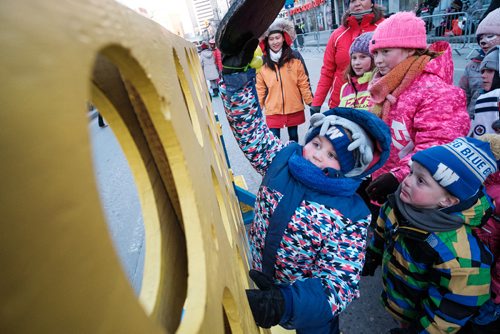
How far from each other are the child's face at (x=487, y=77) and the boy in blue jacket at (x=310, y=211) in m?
1.68

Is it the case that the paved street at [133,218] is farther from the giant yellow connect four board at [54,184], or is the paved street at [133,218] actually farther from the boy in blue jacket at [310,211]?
the boy in blue jacket at [310,211]

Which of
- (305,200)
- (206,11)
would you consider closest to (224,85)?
(305,200)

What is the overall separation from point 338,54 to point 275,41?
2.16ft

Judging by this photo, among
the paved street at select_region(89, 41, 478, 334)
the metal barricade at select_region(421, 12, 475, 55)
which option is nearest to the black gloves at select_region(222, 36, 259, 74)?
the paved street at select_region(89, 41, 478, 334)

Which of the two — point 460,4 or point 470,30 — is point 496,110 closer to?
point 470,30

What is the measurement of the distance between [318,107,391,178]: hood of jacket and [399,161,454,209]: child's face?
27cm

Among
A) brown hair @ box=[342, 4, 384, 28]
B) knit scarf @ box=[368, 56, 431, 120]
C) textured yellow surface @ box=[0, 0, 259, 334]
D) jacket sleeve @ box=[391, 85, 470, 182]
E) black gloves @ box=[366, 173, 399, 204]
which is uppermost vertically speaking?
textured yellow surface @ box=[0, 0, 259, 334]

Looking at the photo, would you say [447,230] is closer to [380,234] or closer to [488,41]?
[380,234]

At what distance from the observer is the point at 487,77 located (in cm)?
207

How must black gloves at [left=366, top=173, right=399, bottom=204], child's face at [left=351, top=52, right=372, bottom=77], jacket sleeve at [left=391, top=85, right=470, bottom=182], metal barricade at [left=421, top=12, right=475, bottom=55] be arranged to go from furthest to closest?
metal barricade at [left=421, top=12, right=475, bottom=55] < child's face at [left=351, top=52, right=372, bottom=77] < black gloves at [left=366, top=173, right=399, bottom=204] < jacket sleeve at [left=391, top=85, right=470, bottom=182]

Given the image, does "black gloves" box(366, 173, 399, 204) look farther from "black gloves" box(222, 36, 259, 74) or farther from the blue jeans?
"black gloves" box(222, 36, 259, 74)

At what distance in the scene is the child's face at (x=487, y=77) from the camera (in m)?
2.04


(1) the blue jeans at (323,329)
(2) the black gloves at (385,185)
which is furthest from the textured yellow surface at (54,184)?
(2) the black gloves at (385,185)

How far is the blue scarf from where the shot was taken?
92 centimetres
